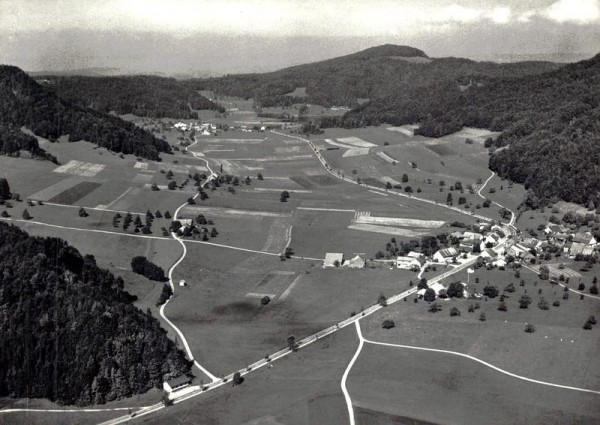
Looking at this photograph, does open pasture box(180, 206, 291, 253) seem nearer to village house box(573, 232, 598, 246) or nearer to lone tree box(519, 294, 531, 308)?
lone tree box(519, 294, 531, 308)

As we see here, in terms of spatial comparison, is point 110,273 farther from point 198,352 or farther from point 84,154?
point 84,154

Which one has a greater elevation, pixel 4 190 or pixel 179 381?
pixel 4 190

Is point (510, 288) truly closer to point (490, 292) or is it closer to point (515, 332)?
point (490, 292)

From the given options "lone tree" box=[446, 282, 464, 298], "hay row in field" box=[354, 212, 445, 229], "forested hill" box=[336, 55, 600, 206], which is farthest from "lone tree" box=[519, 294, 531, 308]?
"forested hill" box=[336, 55, 600, 206]

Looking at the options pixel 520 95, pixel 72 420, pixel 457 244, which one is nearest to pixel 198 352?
pixel 72 420

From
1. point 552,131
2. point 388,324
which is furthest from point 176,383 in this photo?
point 552,131

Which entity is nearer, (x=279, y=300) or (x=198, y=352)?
(x=198, y=352)
